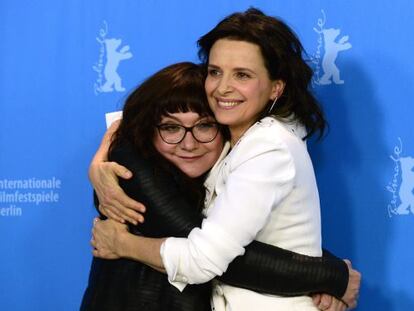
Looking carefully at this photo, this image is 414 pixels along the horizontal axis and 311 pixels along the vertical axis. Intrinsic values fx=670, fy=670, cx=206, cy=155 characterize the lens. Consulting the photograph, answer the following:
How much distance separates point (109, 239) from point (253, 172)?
39 cm

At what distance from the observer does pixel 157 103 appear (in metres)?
1.51

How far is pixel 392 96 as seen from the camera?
173 centimetres

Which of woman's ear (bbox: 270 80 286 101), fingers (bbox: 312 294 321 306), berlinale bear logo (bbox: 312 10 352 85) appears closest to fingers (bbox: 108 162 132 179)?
woman's ear (bbox: 270 80 286 101)

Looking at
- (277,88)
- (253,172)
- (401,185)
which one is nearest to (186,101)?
(277,88)

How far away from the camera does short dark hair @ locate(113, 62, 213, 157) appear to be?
151 centimetres

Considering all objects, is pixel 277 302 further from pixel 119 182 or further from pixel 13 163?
pixel 13 163

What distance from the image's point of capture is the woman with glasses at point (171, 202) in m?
1.37

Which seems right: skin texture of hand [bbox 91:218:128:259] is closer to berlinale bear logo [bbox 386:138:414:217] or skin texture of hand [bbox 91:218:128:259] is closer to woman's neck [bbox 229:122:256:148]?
woman's neck [bbox 229:122:256:148]

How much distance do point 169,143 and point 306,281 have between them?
0.44 metres

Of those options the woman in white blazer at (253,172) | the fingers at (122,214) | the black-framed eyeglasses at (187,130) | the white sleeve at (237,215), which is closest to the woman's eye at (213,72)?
the woman in white blazer at (253,172)

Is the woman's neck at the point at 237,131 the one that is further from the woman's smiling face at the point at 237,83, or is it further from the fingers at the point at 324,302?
the fingers at the point at 324,302

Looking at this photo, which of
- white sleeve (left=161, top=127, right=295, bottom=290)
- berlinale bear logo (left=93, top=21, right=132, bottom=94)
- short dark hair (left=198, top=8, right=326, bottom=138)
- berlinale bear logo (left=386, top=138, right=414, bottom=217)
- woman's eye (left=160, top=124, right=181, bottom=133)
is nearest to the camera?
white sleeve (left=161, top=127, right=295, bottom=290)

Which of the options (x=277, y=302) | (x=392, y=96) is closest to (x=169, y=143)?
(x=277, y=302)

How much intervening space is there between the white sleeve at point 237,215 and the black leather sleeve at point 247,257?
6cm
